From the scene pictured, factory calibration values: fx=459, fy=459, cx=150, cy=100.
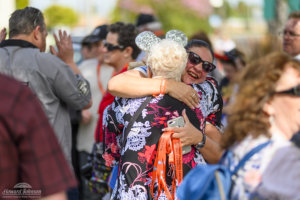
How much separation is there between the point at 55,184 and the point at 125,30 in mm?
3004

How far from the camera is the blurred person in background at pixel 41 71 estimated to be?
357 centimetres

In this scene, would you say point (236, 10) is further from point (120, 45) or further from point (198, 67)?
point (198, 67)

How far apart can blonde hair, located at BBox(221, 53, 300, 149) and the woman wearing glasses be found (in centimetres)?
73

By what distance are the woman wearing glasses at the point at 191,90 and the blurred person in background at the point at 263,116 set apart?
742mm

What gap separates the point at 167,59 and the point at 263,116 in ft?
3.03

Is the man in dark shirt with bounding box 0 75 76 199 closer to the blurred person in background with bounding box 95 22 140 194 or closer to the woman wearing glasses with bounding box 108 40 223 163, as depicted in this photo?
the woman wearing glasses with bounding box 108 40 223 163

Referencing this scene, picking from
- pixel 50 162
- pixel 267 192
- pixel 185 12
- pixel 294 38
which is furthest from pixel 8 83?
pixel 185 12

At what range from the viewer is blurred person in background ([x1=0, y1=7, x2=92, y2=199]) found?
3.57m

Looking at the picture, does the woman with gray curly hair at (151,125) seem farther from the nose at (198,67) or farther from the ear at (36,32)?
the ear at (36,32)

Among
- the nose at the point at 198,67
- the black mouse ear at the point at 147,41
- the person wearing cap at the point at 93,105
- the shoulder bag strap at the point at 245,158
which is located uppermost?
the black mouse ear at the point at 147,41

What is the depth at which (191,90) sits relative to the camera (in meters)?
2.93

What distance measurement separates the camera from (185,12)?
133 ft

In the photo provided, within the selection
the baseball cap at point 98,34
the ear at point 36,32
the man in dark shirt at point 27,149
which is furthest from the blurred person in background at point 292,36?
the man in dark shirt at point 27,149

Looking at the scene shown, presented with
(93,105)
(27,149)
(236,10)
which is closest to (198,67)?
(27,149)
